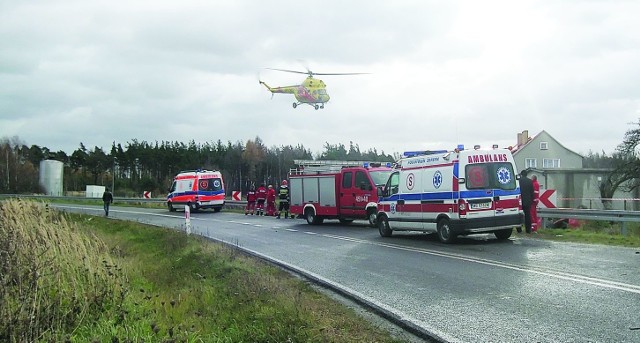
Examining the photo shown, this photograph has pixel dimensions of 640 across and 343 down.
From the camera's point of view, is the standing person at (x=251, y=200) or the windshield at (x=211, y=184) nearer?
the standing person at (x=251, y=200)

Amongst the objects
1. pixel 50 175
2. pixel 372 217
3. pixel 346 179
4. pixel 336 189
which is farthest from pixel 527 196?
pixel 50 175

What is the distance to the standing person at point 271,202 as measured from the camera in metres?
32.2

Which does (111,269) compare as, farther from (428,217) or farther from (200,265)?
(428,217)

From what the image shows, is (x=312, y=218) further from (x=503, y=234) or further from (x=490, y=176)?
(x=490, y=176)

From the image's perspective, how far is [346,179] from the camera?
74.5 ft

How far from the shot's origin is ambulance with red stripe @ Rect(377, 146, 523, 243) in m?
14.2

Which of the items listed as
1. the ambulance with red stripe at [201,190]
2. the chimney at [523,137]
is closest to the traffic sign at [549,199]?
the ambulance with red stripe at [201,190]

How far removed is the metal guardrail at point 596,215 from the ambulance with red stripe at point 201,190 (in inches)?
916

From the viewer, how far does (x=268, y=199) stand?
1275 inches

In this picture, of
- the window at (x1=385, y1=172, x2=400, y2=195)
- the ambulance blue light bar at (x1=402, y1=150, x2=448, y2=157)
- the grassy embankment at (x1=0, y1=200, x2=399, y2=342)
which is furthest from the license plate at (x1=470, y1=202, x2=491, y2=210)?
the grassy embankment at (x1=0, y1=200, x2=399, y2=342)

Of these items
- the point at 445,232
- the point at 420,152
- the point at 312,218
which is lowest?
the point at 312,218

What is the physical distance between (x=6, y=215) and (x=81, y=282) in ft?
8.32

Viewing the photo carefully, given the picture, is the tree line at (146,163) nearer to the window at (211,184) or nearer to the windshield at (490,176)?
the window at (211,184)

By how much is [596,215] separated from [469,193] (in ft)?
15.2
